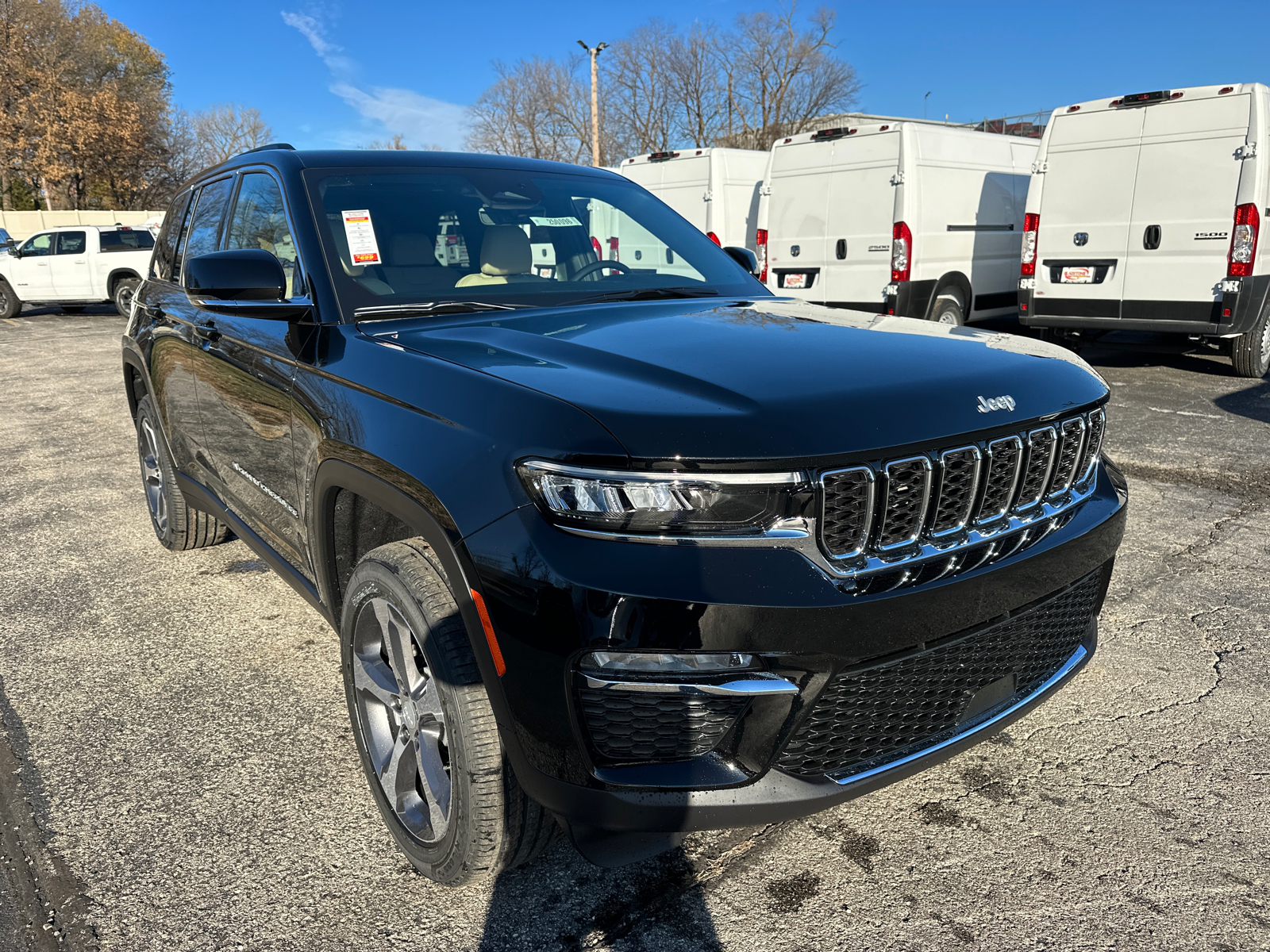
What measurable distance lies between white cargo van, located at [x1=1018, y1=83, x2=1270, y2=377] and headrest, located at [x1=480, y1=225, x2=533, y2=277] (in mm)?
7870

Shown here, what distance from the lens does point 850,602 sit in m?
1.80

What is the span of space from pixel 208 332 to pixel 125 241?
1846cm

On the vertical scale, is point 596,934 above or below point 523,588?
below

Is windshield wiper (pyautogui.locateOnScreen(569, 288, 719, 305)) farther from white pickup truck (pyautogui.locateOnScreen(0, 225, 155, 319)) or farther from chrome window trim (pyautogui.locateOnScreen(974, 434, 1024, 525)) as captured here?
white pickup truck (pyautogui.locateOnScreen(0, 225, 155, 319))

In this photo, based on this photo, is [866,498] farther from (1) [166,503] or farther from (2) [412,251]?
(1) [166,503]

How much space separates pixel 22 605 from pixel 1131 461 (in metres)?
6.39

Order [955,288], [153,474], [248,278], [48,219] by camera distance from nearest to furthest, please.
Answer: [248,278] < [153,474] < [955,288] < [48,219]

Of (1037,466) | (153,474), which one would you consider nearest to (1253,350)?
(1037,466)

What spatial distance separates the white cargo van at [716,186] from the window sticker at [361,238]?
32.4ft

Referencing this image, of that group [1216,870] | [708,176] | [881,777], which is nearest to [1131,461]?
[1216,870]

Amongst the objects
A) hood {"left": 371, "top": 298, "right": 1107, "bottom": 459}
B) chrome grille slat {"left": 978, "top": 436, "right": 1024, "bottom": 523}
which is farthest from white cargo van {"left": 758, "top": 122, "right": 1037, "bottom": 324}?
chrome grille slat {"left": 978, "top": 436, "right": 1024, "bottom": 523}

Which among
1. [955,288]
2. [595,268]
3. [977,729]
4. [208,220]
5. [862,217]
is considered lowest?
[977,729]

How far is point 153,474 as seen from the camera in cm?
484

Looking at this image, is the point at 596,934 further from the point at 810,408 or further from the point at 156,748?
the point at 156,748
